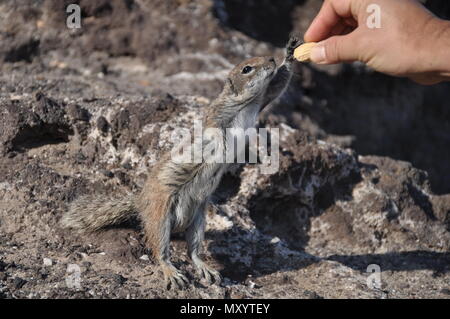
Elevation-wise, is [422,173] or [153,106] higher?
[153,106]

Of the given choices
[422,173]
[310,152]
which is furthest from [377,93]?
[310,152]

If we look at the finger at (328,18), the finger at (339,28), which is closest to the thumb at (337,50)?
the finger at (328,18)

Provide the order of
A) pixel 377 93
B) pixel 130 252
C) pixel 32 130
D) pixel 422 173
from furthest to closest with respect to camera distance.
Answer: pixel 377 93 → pixel 422 173 → pixel 32 130 → pixel 130 252

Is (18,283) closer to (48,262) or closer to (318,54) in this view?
(48,262)

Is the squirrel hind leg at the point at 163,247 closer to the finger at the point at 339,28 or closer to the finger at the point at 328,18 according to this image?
the finger at the point at 328,18

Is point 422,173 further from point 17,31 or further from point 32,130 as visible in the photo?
point 17,31

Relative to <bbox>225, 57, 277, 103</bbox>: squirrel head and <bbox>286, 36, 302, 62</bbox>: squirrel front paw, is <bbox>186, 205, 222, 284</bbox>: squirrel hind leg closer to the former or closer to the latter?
<bbox>225, 57, 277, 103</bbox>: squirrel head
